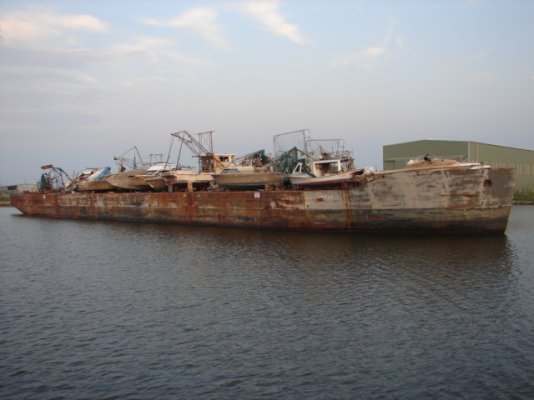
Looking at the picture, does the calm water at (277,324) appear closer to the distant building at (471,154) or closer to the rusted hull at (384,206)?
the rusted hull at (384,206)

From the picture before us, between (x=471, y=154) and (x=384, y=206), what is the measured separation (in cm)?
2950

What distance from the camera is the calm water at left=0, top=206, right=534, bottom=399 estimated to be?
9.56 metres

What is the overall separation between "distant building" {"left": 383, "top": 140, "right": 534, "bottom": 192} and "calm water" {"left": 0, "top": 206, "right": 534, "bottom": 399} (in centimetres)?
2956

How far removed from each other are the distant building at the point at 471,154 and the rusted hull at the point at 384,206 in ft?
78.9

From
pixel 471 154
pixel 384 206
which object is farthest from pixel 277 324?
pixel 471 154

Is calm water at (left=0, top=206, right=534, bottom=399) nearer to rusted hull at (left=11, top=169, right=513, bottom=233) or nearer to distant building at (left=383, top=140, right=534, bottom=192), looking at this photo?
rusted hull at (left=11, top=169, right=513, bottom=233)

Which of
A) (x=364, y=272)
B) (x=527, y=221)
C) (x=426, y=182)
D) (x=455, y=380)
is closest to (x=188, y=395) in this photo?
(x=455, y=380)

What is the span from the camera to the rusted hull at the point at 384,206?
25.6m

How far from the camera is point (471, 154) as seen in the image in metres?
51.2

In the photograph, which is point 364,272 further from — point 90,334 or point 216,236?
point 216,236

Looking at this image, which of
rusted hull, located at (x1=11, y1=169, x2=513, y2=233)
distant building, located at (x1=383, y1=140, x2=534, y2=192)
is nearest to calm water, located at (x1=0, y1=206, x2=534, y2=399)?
rusted hull, located at (x1=11, y1=169, x2=513, y2=233)

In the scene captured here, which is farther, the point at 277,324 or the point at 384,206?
the point at 384,206

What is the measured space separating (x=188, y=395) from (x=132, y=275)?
11757mm

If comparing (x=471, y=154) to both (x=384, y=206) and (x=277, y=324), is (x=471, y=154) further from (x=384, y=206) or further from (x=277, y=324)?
(x=277, y=324)
